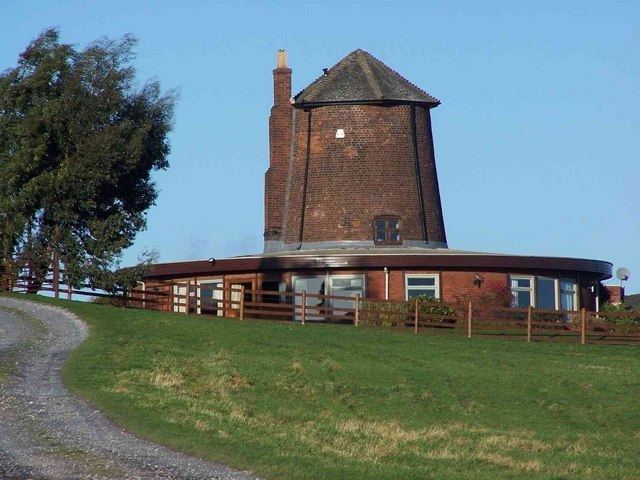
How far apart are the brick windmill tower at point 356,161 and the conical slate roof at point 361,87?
39 mm

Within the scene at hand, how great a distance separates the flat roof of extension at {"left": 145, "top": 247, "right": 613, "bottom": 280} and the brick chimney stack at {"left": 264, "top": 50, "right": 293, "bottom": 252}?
14.4 ft

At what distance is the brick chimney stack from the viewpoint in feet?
184

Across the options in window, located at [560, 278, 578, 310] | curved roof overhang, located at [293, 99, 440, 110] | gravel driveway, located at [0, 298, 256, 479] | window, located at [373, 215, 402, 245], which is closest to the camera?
gravel driveway, located at [0, 298, 256, 479]

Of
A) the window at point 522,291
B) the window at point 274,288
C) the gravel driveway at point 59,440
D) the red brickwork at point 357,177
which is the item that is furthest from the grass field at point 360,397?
the red brickwork at point 357,177

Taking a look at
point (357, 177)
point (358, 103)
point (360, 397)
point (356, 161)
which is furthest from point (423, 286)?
point (360, 397)

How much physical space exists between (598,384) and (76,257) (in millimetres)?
20040

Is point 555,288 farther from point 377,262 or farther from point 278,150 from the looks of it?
point 278,150

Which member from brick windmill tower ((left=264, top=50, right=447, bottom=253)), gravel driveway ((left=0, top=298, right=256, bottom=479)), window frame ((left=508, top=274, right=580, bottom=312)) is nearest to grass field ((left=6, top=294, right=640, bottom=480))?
gravel driveway ((left=0, top=298, right=256, bottom=479))

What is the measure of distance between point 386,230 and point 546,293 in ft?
23.1

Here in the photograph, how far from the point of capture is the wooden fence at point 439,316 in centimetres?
4316

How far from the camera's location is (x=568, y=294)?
1999 inches

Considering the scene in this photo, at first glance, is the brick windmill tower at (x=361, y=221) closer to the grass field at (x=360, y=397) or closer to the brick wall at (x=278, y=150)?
the brick wall at (x=278, y=150)

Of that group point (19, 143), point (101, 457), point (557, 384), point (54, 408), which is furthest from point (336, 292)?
point (101, 457)

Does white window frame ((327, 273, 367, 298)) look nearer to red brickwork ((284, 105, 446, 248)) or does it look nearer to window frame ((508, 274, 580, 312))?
red brickwork ((284, 105, 446, 248))
